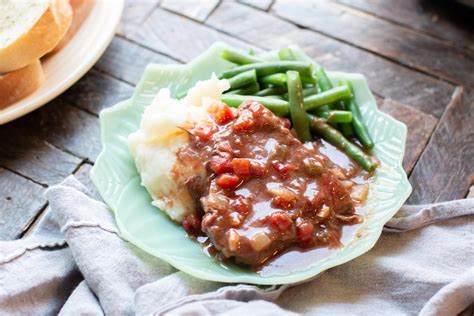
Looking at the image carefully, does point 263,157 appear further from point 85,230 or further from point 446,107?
point 446,107

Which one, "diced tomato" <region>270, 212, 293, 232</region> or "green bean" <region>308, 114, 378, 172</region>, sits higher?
"green bean" <region>308, 114, 378, 172</region>

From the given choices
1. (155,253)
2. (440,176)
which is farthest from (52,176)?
(440,176)

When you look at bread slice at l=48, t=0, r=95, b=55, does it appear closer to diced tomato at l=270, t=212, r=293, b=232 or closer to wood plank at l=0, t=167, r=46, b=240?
wood plank at l=0, t=167, r=46, b=240

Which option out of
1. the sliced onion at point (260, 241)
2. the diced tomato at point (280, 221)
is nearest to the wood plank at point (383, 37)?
the diced tomato at point (280, 221)

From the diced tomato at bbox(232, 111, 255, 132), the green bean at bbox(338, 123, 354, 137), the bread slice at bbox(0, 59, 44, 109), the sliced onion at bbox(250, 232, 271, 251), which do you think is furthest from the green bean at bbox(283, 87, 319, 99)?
the bread slice at bbox(0, 59, 44, 109)

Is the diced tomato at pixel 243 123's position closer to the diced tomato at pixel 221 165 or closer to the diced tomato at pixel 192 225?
the diced tomato at pixel 221 165

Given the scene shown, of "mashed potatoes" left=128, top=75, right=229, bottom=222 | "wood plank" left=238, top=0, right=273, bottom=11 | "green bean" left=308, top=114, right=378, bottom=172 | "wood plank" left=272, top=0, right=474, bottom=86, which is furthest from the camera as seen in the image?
"wood plank" left=238, top=0, right=273, bottom=11

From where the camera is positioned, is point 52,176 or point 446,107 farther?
point 446,107
